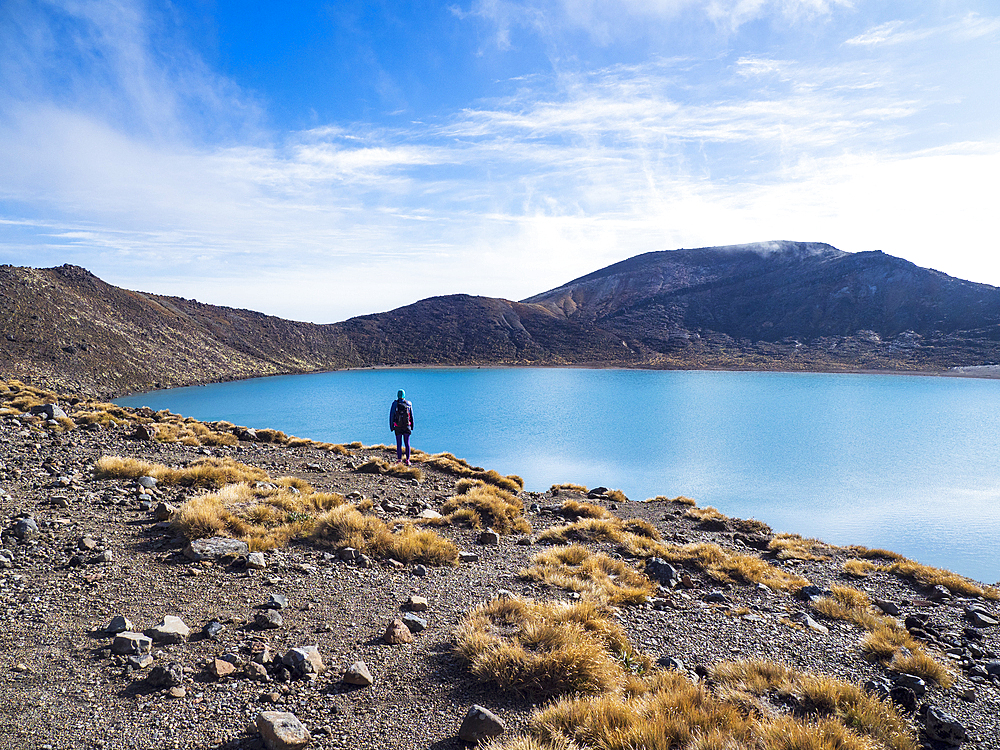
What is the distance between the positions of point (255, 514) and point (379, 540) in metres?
2.16

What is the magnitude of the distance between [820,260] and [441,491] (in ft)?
517

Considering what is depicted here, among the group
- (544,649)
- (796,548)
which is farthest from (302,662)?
(796,548)

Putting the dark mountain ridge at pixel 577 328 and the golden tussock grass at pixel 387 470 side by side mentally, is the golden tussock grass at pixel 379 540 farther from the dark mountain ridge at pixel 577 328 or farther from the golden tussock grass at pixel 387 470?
the dark mountain ridge at pixel 577 328

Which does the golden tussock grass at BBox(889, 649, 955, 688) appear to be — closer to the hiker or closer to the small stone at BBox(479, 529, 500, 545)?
the small stone at BBox(479, 529, 500, 545)

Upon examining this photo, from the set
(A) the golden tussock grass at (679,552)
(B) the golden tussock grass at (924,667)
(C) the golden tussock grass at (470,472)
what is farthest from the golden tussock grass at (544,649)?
(C) the golden tussock grass at (470,472)

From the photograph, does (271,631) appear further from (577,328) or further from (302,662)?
(577,328)

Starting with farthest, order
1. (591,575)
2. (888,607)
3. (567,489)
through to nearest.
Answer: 1. (567,489)
2. (888,607)
3. (591,575)

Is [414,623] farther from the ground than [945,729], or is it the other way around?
[414,623]

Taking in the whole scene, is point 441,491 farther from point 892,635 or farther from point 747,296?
point 747,296

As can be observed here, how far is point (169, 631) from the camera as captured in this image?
452 centimetres

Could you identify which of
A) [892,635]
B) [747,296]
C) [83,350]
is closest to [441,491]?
[892,635]

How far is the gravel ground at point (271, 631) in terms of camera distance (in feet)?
11.8

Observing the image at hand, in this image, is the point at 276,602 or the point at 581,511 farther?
the point at 581,511

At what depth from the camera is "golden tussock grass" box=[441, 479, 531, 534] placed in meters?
10.3
